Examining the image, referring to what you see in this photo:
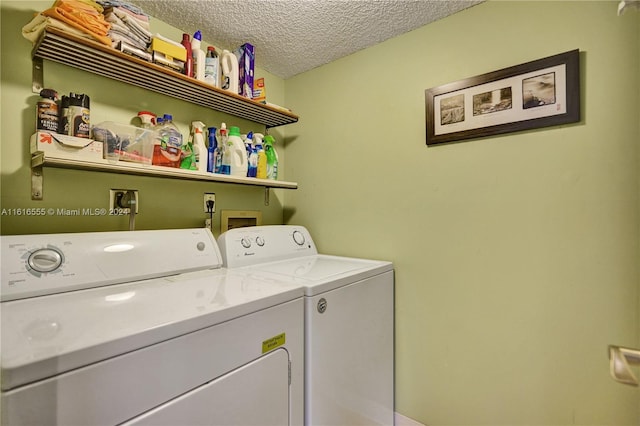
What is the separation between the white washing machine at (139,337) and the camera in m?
0.62

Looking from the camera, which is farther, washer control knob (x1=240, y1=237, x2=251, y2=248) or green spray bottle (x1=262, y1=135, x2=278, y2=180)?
green spray bottle (x1=262, y1=135, x2=278, y2=180)

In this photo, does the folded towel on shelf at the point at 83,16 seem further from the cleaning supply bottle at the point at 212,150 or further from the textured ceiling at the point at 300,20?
the cleaning supply bottle at the point at 212,150

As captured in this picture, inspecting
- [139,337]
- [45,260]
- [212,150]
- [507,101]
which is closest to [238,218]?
[212,150]

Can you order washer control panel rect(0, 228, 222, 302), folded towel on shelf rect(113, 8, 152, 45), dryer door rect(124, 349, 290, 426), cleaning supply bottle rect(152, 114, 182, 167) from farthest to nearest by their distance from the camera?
cleaning supply bottle rect(152, 114, 182, 167)
folded towel on shelf rect(113, 8, 152, 45)
washer control panel rect(0, 228, 222, 302)
dryer door rect(124, 349, 290, 426)

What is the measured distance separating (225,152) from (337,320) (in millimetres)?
1062

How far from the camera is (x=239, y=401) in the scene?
0.90 m

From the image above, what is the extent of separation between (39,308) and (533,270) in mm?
1774

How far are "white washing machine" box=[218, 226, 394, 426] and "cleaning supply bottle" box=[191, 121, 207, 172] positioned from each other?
14.7 inches

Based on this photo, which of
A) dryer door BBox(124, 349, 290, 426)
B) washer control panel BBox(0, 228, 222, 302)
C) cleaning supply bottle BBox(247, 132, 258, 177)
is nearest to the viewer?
dryer door BBox(124, 349, 290, 426)

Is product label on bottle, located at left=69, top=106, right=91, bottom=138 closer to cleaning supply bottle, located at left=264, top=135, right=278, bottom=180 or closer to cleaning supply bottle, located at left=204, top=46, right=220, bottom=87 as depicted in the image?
cleaning supply bottle, located at left=204, top=46, right=220, bottom=87

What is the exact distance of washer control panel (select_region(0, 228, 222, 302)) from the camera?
98 centimetres

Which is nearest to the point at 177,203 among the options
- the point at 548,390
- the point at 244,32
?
the point at 244,32

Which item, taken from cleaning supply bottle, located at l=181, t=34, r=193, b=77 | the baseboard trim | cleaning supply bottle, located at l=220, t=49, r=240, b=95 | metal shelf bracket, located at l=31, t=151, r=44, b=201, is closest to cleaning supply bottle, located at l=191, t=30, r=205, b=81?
cleaning supply bottle, located at l=181, t=34, r=193, b=77

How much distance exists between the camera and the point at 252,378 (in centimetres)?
94
